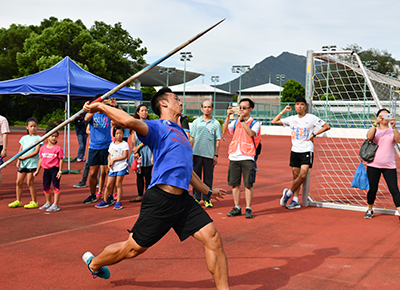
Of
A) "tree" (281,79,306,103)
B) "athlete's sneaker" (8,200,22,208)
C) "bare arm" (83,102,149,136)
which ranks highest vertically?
"tree" (281,79,306,103)

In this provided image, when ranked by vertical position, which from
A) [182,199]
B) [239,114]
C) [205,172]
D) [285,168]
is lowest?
[285,168]

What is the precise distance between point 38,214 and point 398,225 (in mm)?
6015

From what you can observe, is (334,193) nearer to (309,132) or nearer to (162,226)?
(309,132)

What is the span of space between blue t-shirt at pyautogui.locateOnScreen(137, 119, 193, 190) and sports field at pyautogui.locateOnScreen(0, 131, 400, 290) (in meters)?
1.19

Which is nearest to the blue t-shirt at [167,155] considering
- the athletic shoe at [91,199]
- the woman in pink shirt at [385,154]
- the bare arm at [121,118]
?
the bare arm at [121,118]

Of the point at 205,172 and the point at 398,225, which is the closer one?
the point at 398,225

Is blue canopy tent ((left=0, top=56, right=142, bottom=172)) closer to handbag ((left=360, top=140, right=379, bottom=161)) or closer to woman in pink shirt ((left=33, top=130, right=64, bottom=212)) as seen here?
woman in pink shirt ((left=33, top=130, right=64, bottom=212))

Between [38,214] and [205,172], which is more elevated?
[205,172]

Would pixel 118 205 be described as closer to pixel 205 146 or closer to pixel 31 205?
pixel 31 205

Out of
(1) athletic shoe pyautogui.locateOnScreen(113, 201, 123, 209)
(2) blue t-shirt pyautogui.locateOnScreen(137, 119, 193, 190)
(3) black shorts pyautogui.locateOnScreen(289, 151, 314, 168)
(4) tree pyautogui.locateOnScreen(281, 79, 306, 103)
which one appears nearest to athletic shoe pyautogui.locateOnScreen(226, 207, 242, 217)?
(3) black shorts pyautogui.locateOnScreen(289, 151, 314, 168)

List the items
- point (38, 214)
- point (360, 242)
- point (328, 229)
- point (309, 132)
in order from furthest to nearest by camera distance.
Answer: point (309, 132), point (38, 214), point (328, 229), point (360, 242)

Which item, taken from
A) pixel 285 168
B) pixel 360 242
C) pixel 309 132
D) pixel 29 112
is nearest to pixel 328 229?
pixel 360 242

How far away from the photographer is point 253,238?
5801mm

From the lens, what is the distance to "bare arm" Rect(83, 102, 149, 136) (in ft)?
10.8
